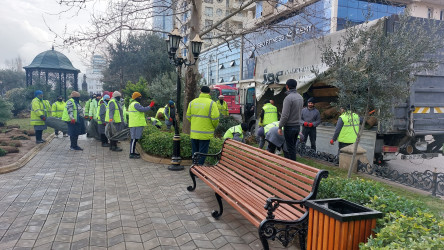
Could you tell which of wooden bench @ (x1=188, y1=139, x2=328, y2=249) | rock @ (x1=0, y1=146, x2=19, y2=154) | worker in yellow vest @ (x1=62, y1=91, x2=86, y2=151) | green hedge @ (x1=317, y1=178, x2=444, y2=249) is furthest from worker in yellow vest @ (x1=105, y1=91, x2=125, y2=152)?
green hedge @ (x1=317, y1=178, x2=444, y2=249)

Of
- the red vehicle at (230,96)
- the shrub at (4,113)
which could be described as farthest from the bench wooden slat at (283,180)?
the shrub at (4,113)

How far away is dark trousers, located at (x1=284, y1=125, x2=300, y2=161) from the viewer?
5797 millimetres

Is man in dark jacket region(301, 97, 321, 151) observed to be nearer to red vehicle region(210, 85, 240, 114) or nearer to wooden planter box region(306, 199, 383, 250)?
wooden planter box region(306, 199, 383, 250)

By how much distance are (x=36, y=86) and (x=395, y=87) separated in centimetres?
2191

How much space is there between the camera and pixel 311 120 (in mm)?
8352

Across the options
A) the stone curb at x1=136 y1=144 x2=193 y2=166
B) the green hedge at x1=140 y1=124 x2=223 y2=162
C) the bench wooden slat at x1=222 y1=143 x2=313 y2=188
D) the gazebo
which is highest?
the gazebo

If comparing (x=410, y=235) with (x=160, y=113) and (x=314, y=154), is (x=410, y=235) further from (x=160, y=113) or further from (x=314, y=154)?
(x=160, y=113)

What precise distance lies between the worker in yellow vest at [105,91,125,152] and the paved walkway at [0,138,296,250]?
8.35ft

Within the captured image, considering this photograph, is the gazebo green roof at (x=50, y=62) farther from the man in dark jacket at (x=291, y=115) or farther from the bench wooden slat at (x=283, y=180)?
the bench wooden slat at (x=283, y=180)

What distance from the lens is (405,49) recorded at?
445 cm

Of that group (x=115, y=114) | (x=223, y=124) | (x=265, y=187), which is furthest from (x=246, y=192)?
(x=223, y=124)

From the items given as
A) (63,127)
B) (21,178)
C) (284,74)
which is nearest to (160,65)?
(63,127)

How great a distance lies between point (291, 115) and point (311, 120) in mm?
2934

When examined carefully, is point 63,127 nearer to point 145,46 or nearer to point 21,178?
point 21,178
